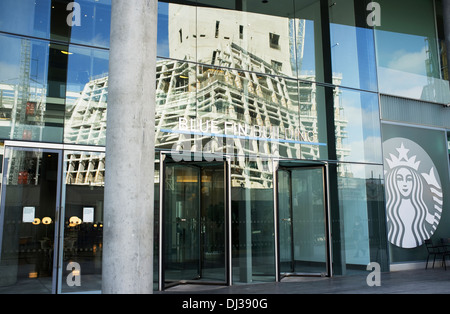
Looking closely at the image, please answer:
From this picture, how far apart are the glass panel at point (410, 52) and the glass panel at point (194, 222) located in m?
6.06

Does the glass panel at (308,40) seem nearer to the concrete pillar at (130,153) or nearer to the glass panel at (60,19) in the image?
the glass panel at (60,19)

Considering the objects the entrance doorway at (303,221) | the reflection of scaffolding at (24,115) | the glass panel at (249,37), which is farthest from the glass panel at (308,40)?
the reflection of scaffolding at (24,115)

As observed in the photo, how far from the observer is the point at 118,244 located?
4.63 metres

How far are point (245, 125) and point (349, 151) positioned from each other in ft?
10.4

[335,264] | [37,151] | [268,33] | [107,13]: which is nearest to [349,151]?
[335,264]

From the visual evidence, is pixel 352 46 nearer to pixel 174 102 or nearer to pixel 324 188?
pixel 324 188

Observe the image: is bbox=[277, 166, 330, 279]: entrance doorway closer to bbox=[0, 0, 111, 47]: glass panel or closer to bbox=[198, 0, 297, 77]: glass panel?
bbox=[198, 0, 297, 77]: glass panel

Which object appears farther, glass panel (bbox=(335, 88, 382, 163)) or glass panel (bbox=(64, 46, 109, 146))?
glass panel (bbox=(335, 88, 382, 163))

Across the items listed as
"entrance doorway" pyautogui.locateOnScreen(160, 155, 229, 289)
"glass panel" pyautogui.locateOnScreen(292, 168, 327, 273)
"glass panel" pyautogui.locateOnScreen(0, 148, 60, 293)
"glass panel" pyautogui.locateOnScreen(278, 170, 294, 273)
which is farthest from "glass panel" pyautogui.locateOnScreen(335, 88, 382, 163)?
"glass panel" pyautogui.locateOnScreen(0, 148, 60, 293)

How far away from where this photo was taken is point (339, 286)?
A: 8.73 metres

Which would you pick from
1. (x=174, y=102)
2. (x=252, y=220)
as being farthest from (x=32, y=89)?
(x=252, y=220)

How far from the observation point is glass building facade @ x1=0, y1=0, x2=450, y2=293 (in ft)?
24.8

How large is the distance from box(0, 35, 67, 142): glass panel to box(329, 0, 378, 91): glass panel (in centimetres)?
706

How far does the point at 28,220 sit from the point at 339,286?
6.19 m
